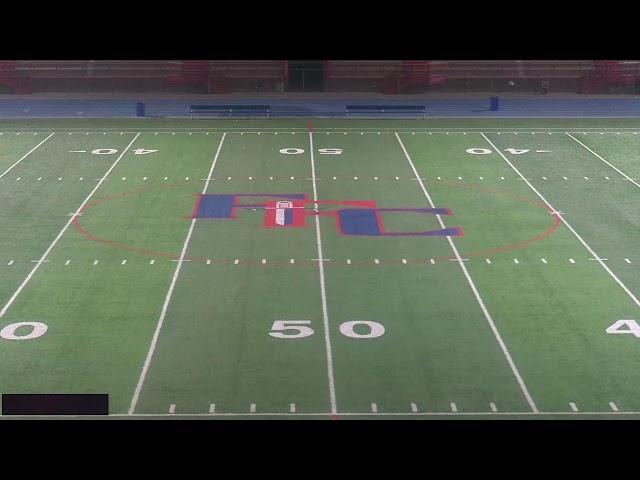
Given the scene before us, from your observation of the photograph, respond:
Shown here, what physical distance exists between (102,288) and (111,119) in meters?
19.9

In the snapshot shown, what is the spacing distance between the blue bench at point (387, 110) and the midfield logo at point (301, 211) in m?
12.5

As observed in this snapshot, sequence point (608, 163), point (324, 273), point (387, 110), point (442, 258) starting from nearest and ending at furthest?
point (324, 273) < point (442, 258) < point (608, 163) < point (387, 110)

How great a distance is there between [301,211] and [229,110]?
49.2ft

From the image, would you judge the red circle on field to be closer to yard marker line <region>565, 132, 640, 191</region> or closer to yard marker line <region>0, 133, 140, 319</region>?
yard marker line <region>0, 133, 140, 319</region>

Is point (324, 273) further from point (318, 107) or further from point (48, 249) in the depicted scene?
point (318, 107)

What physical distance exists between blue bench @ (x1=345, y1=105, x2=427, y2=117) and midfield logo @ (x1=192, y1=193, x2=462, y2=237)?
12463 mm

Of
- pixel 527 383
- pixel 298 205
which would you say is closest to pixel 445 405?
pixel 527 383

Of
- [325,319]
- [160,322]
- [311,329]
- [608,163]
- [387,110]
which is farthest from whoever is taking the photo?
[387,110]

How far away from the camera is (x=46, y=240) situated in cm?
2795

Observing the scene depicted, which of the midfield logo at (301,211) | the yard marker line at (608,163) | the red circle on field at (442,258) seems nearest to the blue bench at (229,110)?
the red circle on field at (442,258)

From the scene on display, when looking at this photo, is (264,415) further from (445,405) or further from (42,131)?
(42,131)

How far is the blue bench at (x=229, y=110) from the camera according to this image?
44.0m

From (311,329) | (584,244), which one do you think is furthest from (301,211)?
(311,329)

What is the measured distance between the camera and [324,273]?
25.8 m
